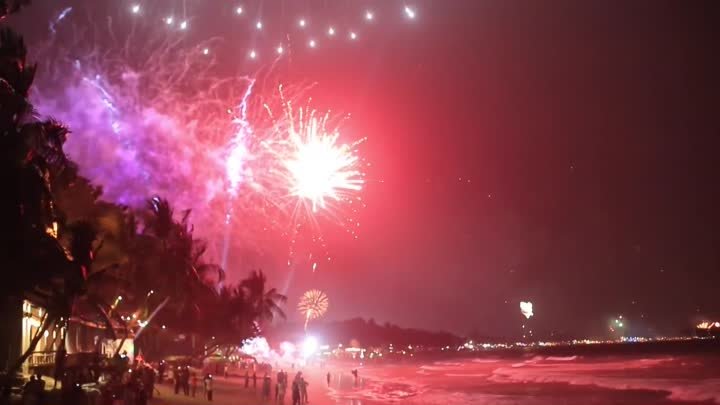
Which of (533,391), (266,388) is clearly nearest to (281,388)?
(266,388)

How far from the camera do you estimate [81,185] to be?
88.1 ft

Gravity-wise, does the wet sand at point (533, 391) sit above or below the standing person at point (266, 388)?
below

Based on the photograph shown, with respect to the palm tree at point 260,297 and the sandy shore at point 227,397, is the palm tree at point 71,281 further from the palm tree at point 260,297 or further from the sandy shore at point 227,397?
the palm tree at point 260,297

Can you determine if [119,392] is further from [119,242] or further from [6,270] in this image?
[119,242]

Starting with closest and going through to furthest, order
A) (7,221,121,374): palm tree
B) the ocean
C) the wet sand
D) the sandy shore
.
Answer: (7,221,121,374): palm tree, the sandy shore, the wet sand, the ocean

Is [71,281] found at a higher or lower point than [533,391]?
higher

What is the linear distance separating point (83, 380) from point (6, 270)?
4.37 metres

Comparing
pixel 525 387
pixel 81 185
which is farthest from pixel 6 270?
pixel 525 387

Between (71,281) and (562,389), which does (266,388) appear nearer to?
(71,281)

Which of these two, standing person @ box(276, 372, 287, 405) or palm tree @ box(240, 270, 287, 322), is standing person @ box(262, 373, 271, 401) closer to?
standing person @ box(276, 372, 287, 405)

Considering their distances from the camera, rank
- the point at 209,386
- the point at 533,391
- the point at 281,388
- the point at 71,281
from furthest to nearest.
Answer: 1. the point at 533,391
2. the point at 281,388
3. the point at 209,386
4. the point at 71,281

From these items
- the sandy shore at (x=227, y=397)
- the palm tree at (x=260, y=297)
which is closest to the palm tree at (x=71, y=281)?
the sandy shore at (x=227, y=397)

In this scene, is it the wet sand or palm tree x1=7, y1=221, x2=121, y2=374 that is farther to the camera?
the wet sand

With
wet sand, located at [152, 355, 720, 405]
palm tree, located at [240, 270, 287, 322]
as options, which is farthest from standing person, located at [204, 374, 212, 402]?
palm tree, located at [240, 270, 287, 322]
